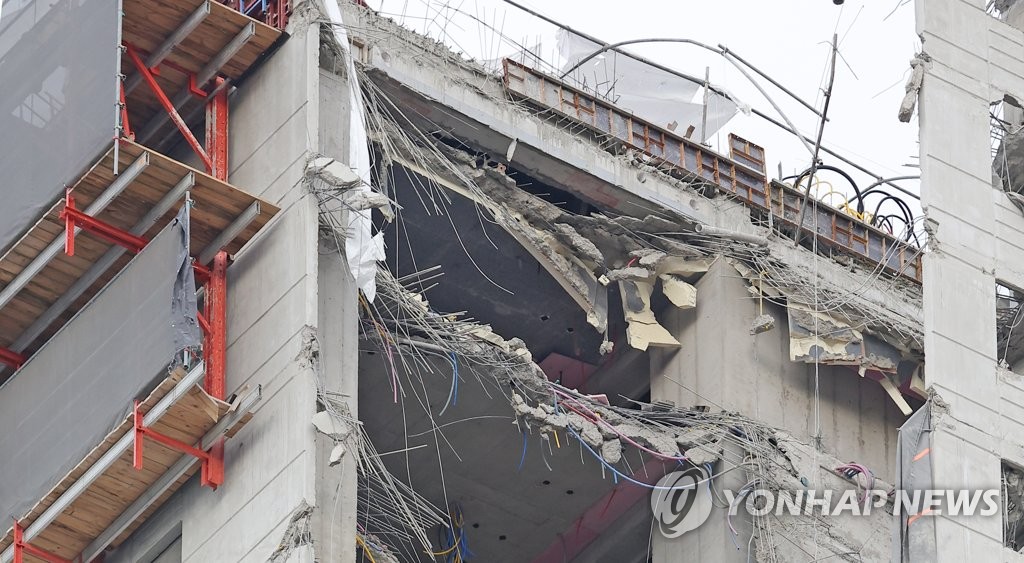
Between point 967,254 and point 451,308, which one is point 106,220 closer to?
point 451,308

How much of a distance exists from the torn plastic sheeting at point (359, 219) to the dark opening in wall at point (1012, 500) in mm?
9718

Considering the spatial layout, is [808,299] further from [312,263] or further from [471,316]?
[312,263]

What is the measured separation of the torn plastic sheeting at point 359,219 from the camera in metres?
34.8

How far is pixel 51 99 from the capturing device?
36.8m

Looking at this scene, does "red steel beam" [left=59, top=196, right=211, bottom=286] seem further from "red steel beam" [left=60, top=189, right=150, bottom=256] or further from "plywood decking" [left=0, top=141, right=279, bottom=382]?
"plywood decking" [left=0, top=141, right=279, bottom=382]

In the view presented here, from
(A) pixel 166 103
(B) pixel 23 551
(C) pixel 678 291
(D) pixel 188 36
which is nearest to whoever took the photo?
(B) pixel 23 551

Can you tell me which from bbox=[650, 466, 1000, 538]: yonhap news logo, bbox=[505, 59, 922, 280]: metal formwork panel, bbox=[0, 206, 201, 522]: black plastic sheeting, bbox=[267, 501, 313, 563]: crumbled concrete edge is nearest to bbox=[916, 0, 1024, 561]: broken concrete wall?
bbox=[650, 466, 1000, 538]: yonhap news logo

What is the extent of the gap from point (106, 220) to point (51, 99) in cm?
268

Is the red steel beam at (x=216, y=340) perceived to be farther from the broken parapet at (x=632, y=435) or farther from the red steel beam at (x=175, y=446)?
the broken parapet at (x=632, y=435)

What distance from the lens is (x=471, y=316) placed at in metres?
42.4

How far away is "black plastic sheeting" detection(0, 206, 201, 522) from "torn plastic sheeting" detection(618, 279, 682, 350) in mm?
9779

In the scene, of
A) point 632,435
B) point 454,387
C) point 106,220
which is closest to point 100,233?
point 106,220

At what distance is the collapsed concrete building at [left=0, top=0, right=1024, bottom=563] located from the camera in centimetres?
3381

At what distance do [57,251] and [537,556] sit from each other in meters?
13.7
